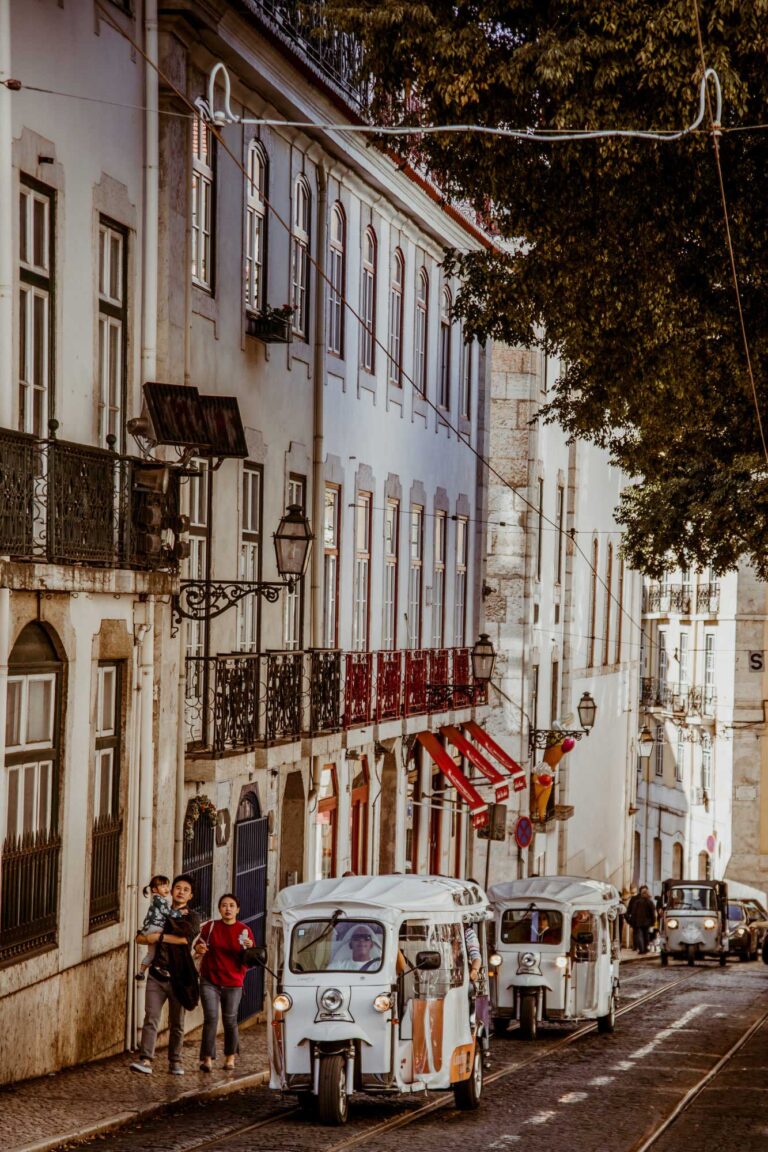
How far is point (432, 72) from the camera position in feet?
58.3

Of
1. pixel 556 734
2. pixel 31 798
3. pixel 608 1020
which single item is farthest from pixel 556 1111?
pixel 556 734

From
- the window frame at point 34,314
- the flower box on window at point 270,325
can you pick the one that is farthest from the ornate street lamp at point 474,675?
the window frame at point 34,314

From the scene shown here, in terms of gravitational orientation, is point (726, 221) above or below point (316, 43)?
below

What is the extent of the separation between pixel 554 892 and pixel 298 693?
3.94 meters

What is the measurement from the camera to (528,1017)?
23531 mm

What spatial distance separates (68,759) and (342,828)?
36.4 feet

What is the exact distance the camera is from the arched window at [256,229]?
2308cm

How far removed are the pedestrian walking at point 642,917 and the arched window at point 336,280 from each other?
20.4 meters

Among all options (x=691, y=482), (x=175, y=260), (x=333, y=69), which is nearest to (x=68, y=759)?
(x=175, y=260)

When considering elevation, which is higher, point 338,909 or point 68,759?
point 68,759

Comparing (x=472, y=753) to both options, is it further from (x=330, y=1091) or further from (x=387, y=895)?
(x=330, y=1091)

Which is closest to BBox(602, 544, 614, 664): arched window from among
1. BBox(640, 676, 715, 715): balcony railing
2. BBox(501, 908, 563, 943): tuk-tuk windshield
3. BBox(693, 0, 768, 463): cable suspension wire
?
BBox(640, 676, 715, 715): balcony railing

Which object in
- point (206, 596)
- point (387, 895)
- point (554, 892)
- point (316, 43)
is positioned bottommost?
point (554, 892)

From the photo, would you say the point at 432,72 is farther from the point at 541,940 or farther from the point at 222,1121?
the point at 541,940
